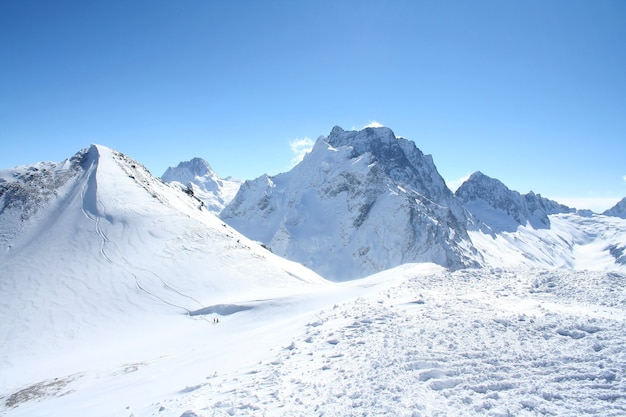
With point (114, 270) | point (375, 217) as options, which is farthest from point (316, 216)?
point (114, 270)

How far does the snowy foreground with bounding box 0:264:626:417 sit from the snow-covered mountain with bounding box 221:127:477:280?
86962 mm

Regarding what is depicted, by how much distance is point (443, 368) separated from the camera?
34.7ft

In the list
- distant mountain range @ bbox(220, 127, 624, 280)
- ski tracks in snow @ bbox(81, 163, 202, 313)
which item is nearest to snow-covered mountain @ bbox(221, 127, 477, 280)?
distant mountain range @ bbox(220, 127, 624, 280)

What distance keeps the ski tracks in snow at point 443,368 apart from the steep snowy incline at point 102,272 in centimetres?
1251

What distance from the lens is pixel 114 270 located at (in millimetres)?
30234

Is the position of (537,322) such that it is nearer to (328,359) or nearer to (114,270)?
(328,359)

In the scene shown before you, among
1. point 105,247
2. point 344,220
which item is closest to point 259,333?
point 105,247

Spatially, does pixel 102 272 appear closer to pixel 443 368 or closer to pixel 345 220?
pixel 443 368

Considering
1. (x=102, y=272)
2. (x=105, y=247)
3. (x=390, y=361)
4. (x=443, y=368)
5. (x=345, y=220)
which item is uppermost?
(x=345, y=220)

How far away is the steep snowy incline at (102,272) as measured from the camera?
22766 millimetres

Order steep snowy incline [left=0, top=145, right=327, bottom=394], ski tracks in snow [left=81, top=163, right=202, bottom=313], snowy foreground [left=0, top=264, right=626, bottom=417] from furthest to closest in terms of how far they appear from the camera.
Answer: ski tracks in snow [left=81, top=163, right=202, bottom=313]
steep snowy incline [left=0, top=145, right=327, bottom=394]
snowy foreground [left=0, top=264, right=626, bottom=417]

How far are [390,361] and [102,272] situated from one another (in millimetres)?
26466

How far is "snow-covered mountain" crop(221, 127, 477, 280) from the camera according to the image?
108625mm

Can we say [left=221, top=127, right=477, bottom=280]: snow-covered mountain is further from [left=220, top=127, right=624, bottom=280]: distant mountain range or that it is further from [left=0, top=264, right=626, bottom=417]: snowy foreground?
[left=0, top=264, right=626, bottom=417]: snowy foreground
